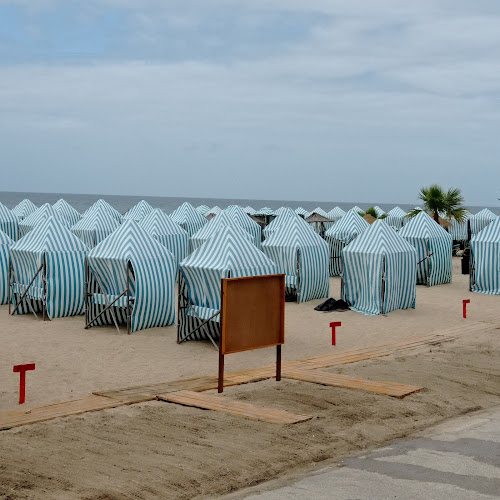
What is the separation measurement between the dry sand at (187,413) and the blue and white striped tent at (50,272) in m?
0.95

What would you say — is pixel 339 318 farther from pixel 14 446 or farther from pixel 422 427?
pixel 14 446

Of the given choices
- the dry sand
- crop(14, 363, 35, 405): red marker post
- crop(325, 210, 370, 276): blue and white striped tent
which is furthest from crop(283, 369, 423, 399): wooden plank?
crop(325, 210, 370, 276): blue and white striped tent

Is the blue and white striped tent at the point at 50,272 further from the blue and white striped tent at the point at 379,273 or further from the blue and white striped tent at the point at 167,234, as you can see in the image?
the blue and white striped tent at the point at 167,234

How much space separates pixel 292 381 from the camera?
439 inches

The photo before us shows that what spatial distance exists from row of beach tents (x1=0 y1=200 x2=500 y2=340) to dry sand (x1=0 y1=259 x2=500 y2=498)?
0.68 m

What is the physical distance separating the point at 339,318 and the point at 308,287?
9.93 feet

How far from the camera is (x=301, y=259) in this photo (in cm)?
2117

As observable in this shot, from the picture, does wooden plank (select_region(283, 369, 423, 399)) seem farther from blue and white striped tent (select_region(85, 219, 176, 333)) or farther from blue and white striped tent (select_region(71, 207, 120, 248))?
blue and white striped tent (select_region(71, 207, 120, 248))

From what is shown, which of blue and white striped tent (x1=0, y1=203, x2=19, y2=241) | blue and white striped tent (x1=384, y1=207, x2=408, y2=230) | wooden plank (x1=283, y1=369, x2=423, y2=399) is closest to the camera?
wooden plank (x1=283, y1=369, x2=423, y2=399)

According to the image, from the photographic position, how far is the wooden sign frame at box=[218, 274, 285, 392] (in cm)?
1036

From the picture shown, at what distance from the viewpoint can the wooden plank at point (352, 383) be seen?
10.3 m

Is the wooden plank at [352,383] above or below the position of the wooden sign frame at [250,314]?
below

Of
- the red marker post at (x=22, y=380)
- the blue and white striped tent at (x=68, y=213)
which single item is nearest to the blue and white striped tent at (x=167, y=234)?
the blue and white striped tent at (x=68, y=213)

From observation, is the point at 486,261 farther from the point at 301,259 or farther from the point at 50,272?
the point at 50,272
